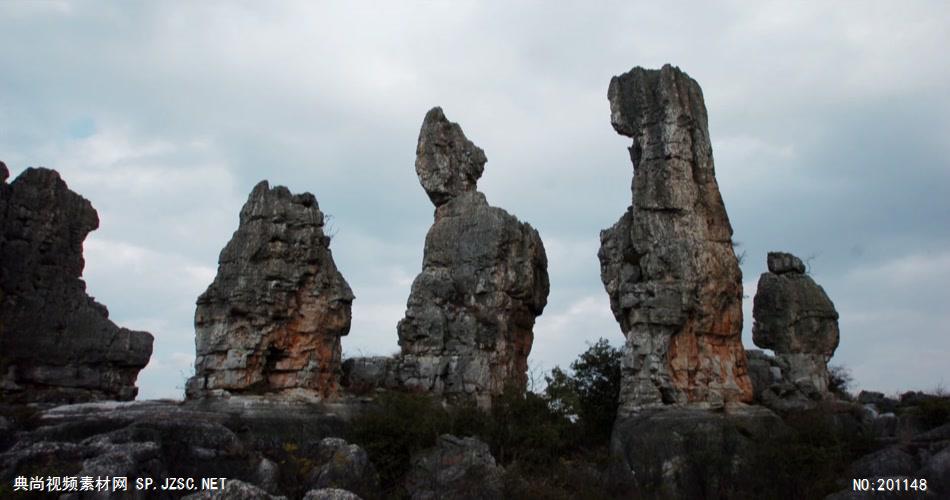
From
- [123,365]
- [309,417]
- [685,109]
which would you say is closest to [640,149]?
[685,109]

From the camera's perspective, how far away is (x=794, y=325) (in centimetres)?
3212

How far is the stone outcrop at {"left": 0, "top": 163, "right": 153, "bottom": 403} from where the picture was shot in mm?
24984

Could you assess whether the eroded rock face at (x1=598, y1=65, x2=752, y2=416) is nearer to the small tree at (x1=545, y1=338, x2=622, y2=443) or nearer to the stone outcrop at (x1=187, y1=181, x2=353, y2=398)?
the small tree at (x1=545, y1=338, x2=622, y2=443)

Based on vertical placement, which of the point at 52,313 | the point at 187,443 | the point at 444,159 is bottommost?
the point at 187,443

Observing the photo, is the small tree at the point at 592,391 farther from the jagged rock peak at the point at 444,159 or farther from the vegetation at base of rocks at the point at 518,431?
the jagged rock peak at the point at 444,159

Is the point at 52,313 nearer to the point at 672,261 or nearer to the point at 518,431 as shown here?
the point at 518,431

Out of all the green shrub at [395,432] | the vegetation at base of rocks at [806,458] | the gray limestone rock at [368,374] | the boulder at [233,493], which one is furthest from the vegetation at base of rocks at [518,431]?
the boulder at [233,493]

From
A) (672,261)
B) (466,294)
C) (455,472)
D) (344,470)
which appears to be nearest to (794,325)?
(672,261)

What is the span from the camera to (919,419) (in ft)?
85.5

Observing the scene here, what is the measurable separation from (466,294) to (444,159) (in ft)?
17.6

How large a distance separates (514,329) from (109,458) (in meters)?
15.3

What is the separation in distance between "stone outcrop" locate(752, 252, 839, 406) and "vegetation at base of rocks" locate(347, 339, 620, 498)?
5.62m

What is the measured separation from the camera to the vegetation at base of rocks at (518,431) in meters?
24.0

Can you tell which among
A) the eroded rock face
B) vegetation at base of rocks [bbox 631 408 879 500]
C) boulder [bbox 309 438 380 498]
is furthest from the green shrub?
the eroded rock face
